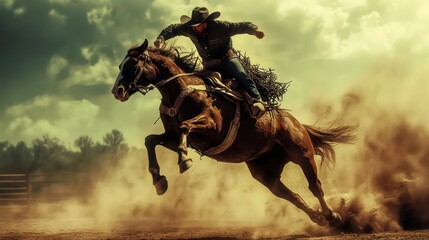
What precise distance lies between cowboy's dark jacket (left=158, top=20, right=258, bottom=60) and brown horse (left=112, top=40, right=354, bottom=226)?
0.87 ft

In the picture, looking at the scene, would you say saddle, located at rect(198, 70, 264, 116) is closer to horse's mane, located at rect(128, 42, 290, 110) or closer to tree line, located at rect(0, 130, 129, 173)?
horse's mane, located at rect(128, 42, 290, 110)

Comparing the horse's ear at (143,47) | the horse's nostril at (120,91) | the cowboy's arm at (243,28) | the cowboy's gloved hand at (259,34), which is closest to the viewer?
the horse's nostril at (120,91)

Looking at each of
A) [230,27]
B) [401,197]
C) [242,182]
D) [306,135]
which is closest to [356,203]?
[401,197]

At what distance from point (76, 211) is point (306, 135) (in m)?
10.9

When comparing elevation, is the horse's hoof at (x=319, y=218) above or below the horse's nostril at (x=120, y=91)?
below

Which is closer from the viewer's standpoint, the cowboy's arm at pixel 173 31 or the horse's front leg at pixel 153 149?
the horse's front leg at pixel 153 149

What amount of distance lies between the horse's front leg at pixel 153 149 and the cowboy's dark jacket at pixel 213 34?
1.32m

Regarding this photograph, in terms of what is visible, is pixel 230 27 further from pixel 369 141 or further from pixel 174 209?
pixel 174 209

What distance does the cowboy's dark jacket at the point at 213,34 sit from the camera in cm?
708

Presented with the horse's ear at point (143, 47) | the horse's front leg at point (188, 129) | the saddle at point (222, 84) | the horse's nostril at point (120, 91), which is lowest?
the horse's front leg at point (188, 129)

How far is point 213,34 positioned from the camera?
7090 millimetres

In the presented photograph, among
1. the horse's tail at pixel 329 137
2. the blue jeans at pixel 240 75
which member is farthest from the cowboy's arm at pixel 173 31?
the horse's tail at pixel 329 137

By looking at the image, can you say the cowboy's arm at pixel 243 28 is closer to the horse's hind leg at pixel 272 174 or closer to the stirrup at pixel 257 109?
the stirrup at pixel 257 109

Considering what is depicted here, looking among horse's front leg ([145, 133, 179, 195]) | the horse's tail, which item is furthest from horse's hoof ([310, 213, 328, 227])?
horse's front leg ([145, 133, 179, 195])
